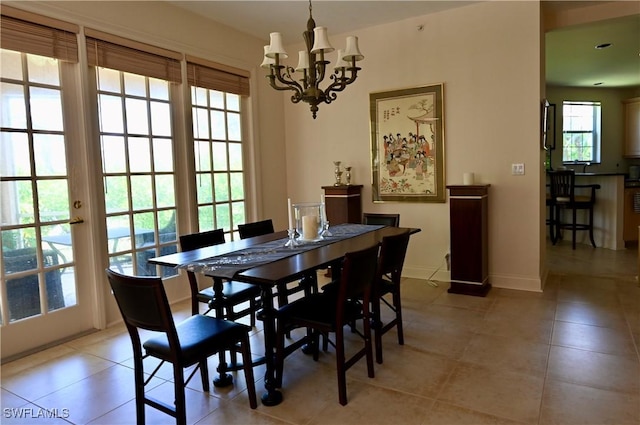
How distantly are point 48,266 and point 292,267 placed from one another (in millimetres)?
2030

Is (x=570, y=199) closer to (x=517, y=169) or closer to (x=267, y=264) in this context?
(x=517, y=169)

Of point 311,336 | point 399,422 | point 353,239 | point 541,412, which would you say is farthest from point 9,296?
point 541,412

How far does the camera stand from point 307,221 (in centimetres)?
287

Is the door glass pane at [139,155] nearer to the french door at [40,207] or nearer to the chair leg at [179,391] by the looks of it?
the french door at [40,207]

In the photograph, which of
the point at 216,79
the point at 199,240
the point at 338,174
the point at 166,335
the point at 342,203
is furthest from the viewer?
the point at 338,174

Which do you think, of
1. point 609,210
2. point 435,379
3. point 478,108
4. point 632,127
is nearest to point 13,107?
point 435,379

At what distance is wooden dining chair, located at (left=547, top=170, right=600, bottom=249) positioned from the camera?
595cm

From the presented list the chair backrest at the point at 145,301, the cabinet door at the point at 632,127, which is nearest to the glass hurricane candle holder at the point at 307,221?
the chair backrest at the point at 145,301

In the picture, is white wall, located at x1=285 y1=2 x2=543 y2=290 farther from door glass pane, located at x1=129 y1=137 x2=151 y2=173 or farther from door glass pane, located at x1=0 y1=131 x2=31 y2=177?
door glass pane, located at x1=0 y1=131 x2=31 y2=177

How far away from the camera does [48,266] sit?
3086 millimetres

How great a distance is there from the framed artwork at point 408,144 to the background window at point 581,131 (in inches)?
205

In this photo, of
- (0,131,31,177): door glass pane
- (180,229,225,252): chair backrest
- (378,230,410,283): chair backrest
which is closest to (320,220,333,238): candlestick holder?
(378,230,410,283): chair backrest

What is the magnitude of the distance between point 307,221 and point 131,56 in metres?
2.08

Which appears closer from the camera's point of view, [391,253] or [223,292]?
[391,253]
